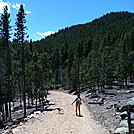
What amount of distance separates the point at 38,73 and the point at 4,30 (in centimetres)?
1037

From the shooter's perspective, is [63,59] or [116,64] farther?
[63,59]

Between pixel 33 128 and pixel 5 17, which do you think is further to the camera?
pixel 5 17

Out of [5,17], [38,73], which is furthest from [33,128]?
[38,73]

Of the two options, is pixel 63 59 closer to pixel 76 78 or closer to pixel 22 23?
pixel 76 78

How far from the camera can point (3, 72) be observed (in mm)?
30766

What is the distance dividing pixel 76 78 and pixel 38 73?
34270mm

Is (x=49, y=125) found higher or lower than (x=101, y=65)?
lower

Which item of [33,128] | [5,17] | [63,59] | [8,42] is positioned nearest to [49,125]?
[33,128]

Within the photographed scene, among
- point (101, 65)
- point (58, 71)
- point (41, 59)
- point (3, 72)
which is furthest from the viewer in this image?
point (58, 71)

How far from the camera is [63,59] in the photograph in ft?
361

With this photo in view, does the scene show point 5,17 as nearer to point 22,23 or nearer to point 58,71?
point 22,23

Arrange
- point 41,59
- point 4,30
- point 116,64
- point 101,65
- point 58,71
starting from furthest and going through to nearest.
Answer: point 58,71 → point 116,64 → point 101,65 → point 41,59 → point 4,30

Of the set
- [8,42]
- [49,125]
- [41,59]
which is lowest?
[49,125]

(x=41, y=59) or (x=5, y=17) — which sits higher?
(x=5, y=17)
